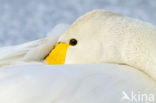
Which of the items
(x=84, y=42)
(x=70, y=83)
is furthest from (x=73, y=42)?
(x=70, y=83)

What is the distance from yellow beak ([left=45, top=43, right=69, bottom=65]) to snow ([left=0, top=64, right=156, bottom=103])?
2.50ft

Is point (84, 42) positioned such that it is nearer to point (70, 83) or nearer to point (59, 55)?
point (59, 55)

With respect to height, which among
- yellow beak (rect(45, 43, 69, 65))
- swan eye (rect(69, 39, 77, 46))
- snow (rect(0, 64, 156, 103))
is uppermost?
swan eye (rect(69, 39, 77, 46))

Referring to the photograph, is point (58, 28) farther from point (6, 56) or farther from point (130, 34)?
point (130, 34)

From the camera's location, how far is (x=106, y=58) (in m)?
1.71

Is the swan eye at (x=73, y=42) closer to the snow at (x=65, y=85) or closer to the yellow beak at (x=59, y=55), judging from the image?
the yellow beak at (x=59, y=55)

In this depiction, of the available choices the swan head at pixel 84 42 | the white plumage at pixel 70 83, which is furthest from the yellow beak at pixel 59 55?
the white plumage at pixel 70 83

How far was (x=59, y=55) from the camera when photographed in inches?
76.0

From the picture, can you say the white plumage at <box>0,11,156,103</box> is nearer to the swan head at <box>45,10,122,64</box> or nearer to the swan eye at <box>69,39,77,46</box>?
the swan head at <box>45,10,122,64</box>

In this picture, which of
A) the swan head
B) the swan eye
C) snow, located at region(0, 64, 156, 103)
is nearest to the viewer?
snow, located at region(0, 64, 156, 103)

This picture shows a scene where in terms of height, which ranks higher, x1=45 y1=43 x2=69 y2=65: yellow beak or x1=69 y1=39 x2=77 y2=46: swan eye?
x1=69 y1=39 x2=77 y2=46: swan eye

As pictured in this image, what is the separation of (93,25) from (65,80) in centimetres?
108

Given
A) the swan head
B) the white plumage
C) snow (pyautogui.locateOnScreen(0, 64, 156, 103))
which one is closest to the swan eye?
the swan head

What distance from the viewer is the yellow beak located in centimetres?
191
